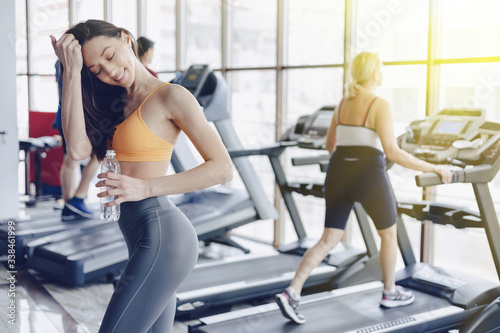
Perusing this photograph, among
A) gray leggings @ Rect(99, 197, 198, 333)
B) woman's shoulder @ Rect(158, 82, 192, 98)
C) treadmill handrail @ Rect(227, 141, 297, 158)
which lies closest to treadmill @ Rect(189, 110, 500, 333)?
treadmill handrail @ Rect(227, 141, 297, 158)

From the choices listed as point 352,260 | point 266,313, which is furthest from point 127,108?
point 352,260

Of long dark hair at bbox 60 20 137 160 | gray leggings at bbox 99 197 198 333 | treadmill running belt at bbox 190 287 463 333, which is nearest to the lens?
gray leggings at bbox 99 197 198 333

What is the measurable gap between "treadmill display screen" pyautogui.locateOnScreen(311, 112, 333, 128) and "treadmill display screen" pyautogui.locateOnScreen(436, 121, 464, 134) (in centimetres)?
87

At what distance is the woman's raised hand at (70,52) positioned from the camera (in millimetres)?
1581

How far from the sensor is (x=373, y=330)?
2.77m

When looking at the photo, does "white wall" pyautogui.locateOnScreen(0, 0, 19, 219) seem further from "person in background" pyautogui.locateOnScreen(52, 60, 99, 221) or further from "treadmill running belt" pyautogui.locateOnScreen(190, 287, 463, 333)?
"treadmill running belt" pyautogui.locateOnScreen(190, 287, 463, 333)

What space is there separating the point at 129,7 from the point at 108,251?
13.4 ft

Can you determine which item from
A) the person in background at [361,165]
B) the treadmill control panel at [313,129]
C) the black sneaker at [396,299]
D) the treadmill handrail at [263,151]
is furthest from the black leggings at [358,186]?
the treadmill handrail at [263,151]

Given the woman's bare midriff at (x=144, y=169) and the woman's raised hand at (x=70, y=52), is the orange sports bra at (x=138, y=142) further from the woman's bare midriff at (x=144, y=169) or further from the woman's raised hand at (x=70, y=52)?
the woman's raised hand at (x=70, y=52)

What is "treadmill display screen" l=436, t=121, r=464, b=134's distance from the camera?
3.15 meters

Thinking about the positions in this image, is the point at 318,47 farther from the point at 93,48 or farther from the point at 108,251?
the point at 93,48

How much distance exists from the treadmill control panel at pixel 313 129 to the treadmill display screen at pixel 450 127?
2.82ft

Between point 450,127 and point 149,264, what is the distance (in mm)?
2247

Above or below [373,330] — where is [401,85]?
above
